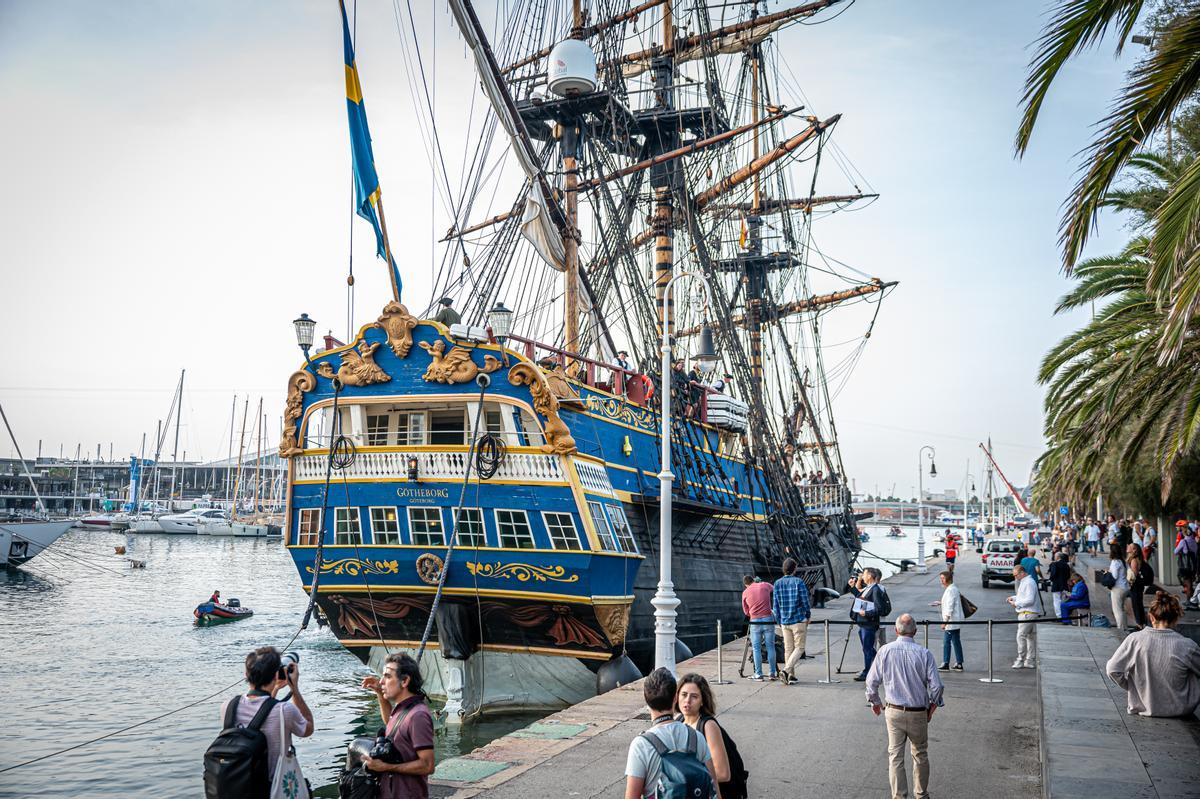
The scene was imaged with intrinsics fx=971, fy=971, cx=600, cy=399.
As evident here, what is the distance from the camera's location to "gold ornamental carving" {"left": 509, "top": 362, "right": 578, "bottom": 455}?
16156mm

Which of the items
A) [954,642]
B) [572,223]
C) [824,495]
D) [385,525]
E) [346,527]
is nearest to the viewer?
A: [954,642]

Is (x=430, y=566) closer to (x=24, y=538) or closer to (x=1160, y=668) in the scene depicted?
(x=1160, y=668)

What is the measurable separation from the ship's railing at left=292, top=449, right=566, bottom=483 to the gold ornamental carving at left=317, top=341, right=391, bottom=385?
1264 mm

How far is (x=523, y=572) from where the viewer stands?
1652 centimetres

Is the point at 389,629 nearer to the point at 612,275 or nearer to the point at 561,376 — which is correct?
the point at 561,376

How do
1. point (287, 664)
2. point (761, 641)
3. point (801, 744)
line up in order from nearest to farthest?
point (287, 664) → point (801, 744) → point (761, 641)

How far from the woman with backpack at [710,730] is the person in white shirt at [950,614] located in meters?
7.89

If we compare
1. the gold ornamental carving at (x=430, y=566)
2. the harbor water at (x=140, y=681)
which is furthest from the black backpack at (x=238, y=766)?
the gold ornamental carving at (x=430, y=566)

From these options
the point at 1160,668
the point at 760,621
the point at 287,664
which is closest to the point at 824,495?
the point at 760,621

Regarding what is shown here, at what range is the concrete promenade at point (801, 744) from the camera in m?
8.25

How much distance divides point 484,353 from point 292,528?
5110 mm

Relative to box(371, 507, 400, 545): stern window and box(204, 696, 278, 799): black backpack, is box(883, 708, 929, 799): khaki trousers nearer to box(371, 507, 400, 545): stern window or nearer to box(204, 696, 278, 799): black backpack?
box(204, 696, 278, 799): black backpack

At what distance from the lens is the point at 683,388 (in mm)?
22203

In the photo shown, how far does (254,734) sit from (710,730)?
2307 mm
